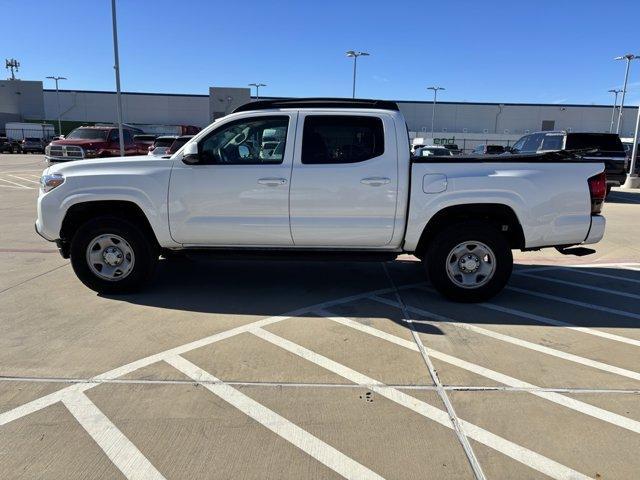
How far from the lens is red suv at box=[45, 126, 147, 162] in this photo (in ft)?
58.3

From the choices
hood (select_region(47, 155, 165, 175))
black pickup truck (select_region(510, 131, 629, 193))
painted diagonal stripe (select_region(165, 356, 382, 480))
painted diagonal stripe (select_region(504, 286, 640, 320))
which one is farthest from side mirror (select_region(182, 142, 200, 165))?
black pickup truck (select_region(510, 131, 629, 193))

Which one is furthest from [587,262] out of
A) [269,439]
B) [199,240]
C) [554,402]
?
[269,439]

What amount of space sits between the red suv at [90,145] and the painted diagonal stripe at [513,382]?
53.2 ft

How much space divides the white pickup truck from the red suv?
14.0 m

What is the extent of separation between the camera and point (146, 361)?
12.9 feet

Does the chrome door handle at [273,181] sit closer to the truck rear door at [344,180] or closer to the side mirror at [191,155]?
the truck rear door at [344,180]

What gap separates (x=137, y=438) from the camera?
9.64 feet

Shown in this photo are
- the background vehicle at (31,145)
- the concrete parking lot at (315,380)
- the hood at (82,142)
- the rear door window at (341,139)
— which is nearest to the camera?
the concrete parking lot at (315,380)

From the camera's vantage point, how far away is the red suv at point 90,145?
58.3ft

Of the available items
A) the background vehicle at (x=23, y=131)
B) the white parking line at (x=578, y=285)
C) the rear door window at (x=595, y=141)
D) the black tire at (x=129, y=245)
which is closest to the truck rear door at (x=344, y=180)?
the black tire at (x=129, y=245)

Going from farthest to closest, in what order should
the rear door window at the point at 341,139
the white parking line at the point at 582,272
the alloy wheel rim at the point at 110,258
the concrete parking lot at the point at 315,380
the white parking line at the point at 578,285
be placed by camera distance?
the white parking line at the point at 582,272
the white parking line at the point at 578,285
the alloy wheel rim at the point at 110,258
the rear door window at the point at 341,139
the concrete parking lot at the point at 315,380

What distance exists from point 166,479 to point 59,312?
3073 millimetres

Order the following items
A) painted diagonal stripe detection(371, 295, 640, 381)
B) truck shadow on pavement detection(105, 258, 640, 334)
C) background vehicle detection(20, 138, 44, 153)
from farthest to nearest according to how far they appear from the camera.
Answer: background vehicle detection(20, 138, 44, 153)
truck shadow on pavement detection(105, 258, 640, 334)
painted diagonal stripe detection(371, 295, 640, 381)

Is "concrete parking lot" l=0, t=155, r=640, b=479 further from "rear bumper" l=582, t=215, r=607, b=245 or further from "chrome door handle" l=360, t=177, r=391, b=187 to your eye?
"chrome door handle" l=360, t=177, r=391, b=187
